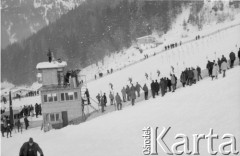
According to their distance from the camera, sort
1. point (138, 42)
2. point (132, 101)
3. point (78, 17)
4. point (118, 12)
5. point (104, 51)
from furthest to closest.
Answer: point (78, 17) < point (118, 12) < point (104, 51) < point (138, 42) < point (132, 101)

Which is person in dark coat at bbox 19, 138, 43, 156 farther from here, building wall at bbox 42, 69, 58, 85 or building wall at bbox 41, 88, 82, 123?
building wall at bbox 42, 69, 58, 85

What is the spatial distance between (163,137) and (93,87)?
36.2 metres

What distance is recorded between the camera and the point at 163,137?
1927 centimetres

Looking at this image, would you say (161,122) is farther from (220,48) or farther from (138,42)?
(138,42)

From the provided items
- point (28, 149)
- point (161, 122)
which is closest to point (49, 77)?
point (161, 122)

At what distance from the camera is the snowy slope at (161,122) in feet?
61.7

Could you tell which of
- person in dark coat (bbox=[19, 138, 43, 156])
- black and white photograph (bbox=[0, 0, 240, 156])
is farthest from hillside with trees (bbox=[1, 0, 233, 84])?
person in dark coat (bbox=[19, 138, 43, 156])

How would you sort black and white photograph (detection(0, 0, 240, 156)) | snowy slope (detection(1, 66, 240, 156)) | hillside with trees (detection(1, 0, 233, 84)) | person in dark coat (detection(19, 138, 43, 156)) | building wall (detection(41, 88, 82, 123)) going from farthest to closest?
hillside with trees (detection(1, 0, 233, 84)), building wall (detection(41, 88, 82, 123)), snowy slope (detection(1, 66, 240, 156)), black and white photograph (detection(0, 0, 240, 156)), person in dark coat (detection(19, 138, 43, 156))

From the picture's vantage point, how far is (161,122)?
21.7 metres

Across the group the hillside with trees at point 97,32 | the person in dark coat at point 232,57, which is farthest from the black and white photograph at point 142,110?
the hillside with trees at point 97,32

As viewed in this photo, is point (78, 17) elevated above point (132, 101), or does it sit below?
above

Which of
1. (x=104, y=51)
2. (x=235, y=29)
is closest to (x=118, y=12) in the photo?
(x=104, y=51)

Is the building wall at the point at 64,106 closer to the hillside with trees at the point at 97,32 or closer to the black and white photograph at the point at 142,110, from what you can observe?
the black and white photograph at the point at 142,110

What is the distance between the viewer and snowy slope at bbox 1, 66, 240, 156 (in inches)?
741
